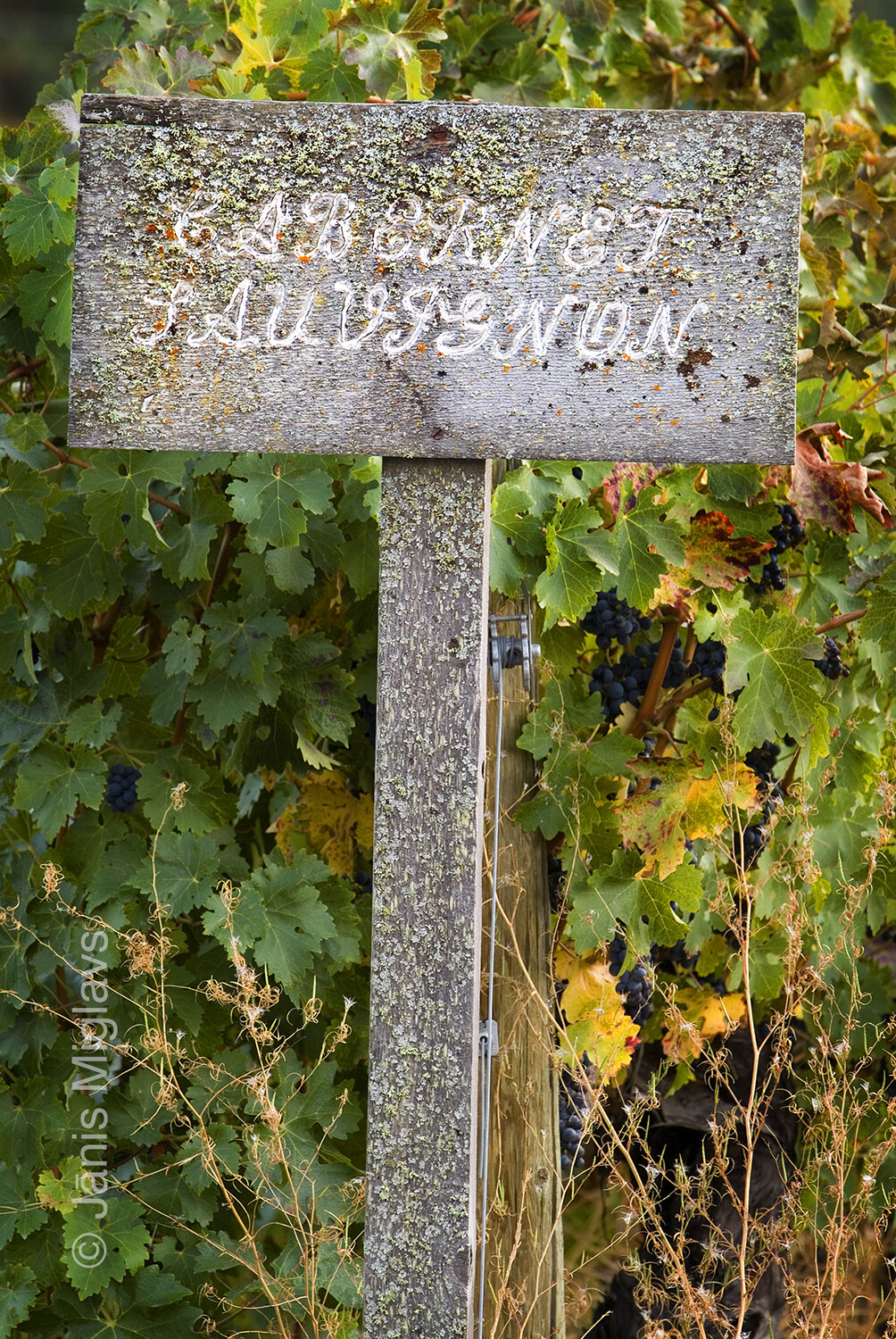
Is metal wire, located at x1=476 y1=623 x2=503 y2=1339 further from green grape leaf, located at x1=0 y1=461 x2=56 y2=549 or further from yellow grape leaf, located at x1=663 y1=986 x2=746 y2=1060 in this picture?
green grape leaf, located at x1=0 y1=461 x2=56 y2=549

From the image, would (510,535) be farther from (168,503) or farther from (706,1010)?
(706,1010)

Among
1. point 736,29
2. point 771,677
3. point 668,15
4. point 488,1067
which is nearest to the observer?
point 488,1067

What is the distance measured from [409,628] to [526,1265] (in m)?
0.94

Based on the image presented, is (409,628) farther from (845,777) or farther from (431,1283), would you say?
(845,777)

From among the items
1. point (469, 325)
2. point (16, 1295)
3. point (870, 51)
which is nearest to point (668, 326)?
point (469, 325)

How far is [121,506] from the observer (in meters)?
1.69

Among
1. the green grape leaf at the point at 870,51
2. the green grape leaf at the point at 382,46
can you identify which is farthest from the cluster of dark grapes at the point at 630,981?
the green grape leaf at the point at 870,51

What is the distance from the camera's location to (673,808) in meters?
1.75

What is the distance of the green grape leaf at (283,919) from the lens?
163 centimetres

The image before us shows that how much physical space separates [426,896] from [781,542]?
935mm

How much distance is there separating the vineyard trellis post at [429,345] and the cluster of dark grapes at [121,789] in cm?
Answer: 73

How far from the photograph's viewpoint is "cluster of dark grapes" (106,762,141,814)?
6.09 ft

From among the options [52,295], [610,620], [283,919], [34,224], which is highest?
[34,224]

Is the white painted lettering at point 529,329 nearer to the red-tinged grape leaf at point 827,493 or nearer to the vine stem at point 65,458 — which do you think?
the red-tinged grape leaf at point 827,493
